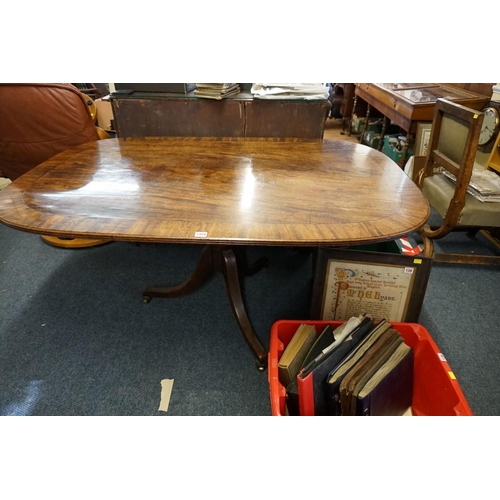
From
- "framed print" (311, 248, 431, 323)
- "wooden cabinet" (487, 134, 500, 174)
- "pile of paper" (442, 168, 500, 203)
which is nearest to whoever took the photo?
"framed print" (311, 248, 431, 323)

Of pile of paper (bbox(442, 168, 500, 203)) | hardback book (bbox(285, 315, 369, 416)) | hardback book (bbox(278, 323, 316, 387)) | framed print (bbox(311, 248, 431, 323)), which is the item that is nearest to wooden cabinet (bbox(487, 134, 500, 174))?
pile of paper (bbox(442, 168, 500, 203))

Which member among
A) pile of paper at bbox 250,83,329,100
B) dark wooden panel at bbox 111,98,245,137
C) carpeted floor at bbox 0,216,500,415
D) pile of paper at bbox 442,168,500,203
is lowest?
carpeted floor at bbox 0,216,500,415

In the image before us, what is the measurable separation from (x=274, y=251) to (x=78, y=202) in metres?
1.28

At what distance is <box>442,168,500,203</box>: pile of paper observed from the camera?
1689 mm

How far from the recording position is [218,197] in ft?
3.55

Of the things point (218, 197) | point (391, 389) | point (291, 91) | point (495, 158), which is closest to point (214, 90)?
point (291, 91)

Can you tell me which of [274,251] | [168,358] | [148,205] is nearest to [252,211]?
[148,205]

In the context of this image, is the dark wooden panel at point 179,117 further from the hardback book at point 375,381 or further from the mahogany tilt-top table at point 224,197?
the hardback book at point 375,381

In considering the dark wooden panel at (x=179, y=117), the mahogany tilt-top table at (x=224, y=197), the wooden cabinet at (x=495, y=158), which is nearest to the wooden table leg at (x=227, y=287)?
the mahogany tilt-top table at (x=224, y=197)

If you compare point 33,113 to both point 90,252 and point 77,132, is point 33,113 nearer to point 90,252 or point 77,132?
point 77,132

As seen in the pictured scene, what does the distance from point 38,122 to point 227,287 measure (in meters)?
1.34

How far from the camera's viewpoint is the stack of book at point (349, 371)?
1001 millimetres

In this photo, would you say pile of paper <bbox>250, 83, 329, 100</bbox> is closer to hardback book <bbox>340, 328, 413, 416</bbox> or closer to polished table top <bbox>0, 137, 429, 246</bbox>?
polished table top <bbox>0, 137, 429, 246</bbox>

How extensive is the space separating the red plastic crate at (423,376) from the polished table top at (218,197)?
1.51ft
